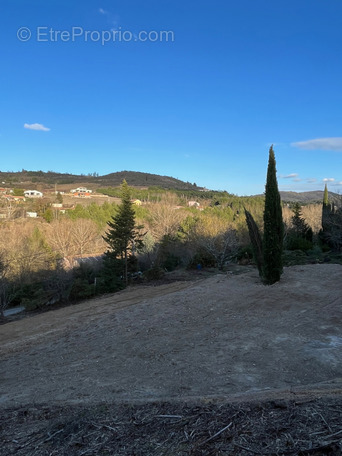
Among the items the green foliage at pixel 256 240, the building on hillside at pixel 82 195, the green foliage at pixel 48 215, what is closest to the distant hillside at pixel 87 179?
the building on hillside at pixel 82 195

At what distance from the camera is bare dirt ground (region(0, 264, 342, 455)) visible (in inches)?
95.4

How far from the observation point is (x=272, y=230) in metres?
12.2

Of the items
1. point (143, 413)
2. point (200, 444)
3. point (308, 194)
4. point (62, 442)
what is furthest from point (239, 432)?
point (308, 194)

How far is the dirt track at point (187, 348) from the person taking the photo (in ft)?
15.1

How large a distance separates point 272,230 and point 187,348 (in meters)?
7.20

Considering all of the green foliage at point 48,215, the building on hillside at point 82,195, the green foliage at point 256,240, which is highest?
the building on hillside at point 82,195

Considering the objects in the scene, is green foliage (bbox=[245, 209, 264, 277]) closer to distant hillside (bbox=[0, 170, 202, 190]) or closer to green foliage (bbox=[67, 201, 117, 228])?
green foliage (bbox=[67, 201, 117, 228])

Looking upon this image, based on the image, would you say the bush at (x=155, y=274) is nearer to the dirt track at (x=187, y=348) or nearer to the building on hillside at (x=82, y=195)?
the dirt track at (x=187, y=348)

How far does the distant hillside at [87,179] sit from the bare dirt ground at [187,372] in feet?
266

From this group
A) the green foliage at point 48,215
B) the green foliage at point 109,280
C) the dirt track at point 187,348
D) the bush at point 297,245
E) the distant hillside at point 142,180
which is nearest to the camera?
the dirt track at point 187,348

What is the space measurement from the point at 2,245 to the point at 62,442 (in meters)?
27.3

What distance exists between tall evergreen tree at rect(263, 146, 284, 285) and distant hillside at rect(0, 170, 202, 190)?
80.1 metres

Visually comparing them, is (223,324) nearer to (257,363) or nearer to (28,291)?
(257,363)

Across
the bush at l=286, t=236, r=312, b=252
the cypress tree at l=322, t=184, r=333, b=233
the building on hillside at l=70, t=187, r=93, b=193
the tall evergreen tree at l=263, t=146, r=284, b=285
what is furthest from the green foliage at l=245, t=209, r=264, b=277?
the building on hillside at l=70, t=187, r=93, b=193
